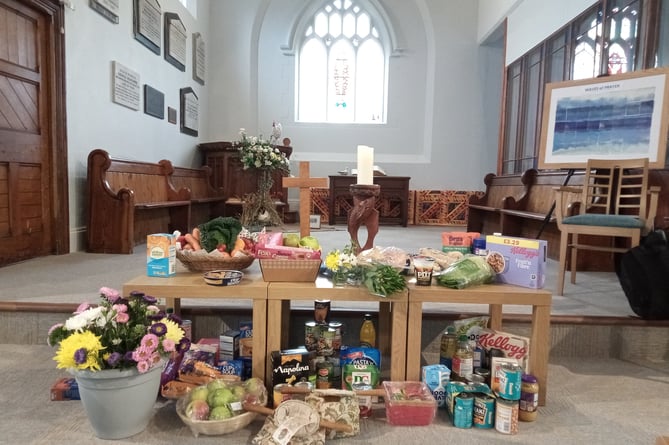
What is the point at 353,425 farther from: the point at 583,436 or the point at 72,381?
the point at 72,381

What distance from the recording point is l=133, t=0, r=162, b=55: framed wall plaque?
4.67 m

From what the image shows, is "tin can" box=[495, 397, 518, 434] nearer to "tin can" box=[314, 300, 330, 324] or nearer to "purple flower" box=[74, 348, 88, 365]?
"tin can" box=[314, 300, 330, 324]

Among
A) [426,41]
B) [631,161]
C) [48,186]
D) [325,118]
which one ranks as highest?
[426,41]

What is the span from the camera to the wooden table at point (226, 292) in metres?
1.58

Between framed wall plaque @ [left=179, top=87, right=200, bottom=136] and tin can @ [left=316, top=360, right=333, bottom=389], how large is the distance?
5.29 metres

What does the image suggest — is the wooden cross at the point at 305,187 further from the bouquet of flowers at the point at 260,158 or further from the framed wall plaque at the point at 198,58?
the framed wall plaque at the point at 198,58

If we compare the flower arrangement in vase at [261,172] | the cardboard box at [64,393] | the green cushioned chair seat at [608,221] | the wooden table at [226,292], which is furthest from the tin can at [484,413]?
the flower arrangement in vase at [261,172]

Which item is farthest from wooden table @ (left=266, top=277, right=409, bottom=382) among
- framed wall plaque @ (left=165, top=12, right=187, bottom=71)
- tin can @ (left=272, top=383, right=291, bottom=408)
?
framed wall plaque @ (left=165, top=12, right=187, bottom=71)

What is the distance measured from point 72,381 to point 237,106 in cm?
619

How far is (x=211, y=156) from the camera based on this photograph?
6816 mm

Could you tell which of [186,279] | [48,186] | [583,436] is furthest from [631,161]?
[48,186]

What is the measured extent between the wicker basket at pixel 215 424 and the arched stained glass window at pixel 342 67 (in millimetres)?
6634

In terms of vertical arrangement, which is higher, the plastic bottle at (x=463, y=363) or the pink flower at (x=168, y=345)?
the pink flower at (x=168, y=345)

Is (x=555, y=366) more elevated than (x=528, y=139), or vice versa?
(x=528, y=139)
